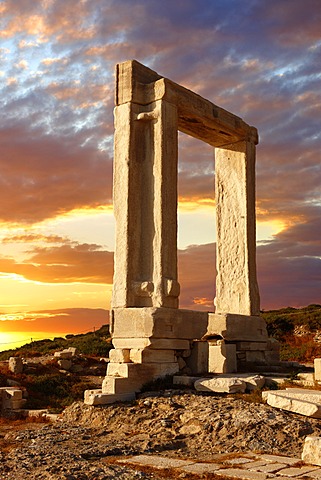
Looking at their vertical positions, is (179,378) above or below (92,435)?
above

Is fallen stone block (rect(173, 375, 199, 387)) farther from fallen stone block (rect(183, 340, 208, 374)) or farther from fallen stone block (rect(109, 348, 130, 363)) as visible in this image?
fallen stone block (rect(109, 348, 130, 363))

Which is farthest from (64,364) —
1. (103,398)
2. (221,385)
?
(221,385)

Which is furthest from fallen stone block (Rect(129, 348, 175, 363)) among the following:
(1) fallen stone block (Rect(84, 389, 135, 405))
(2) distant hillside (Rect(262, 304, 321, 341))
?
(2) distant hillside (Rect(262, 304, 321, 341))

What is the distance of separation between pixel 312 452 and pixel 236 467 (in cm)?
89

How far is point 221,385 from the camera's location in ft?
35.1

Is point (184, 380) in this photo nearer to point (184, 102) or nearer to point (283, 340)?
point (184, 102)

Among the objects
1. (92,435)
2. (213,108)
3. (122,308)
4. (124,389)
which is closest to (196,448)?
(92,435)

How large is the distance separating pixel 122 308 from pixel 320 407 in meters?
4.54

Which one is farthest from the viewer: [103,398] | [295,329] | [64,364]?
[295,329]

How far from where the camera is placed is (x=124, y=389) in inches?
431

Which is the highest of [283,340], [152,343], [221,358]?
[152,343]

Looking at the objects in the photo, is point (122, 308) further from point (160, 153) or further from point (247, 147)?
point (247, 147)

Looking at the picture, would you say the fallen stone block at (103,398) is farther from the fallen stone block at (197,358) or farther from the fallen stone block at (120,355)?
the fallen stone block at (197,358)

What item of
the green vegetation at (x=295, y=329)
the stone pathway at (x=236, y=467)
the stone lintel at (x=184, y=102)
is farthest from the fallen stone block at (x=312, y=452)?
the green vegetation at (x=295, y=329)
